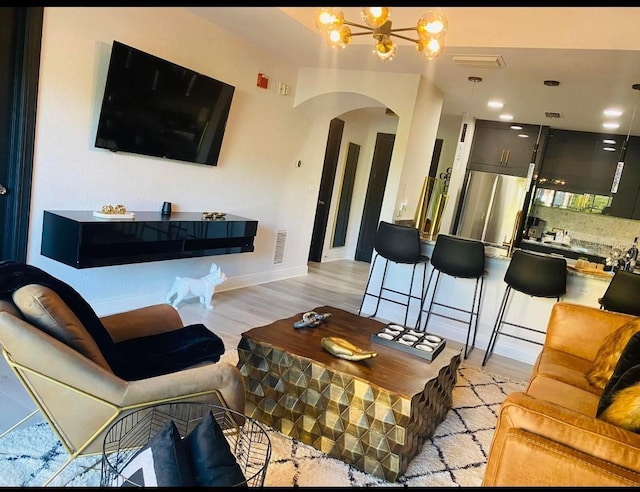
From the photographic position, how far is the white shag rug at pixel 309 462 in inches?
72.3

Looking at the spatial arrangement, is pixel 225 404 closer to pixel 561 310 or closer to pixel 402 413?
pixel 402 413

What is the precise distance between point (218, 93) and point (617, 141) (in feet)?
17.4

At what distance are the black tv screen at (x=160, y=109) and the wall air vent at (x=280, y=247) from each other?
5.00 feet

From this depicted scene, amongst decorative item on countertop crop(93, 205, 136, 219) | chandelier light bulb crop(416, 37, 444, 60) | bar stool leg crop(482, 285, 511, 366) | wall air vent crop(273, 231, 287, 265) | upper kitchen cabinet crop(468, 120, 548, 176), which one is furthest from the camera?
upper kitchen cabinet crop(468, 120, 548, 176)

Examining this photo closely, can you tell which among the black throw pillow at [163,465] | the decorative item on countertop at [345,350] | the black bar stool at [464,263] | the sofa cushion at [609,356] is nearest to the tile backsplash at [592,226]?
the black bar stool at [464,263]

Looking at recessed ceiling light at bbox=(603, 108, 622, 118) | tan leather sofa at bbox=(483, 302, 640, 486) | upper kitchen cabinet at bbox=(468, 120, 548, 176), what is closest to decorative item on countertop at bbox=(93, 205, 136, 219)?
tan leather sofa at bbox=(483, 302, 640, 486)

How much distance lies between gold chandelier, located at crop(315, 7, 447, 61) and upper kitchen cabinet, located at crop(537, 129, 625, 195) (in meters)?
4.67

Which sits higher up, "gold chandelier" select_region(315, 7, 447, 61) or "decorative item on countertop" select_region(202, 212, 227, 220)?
"gold chandelier" select_region(315, 7, 447, 61)

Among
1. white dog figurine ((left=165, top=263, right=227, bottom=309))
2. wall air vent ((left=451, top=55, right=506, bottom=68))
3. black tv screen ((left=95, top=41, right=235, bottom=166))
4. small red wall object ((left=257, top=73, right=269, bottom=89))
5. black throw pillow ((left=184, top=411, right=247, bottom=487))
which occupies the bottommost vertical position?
white dog figurine ((left=165, top=263, right=227, bottom=309))

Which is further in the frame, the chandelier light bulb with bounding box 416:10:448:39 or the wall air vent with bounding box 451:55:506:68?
the wall air vent with bounding box 451:55:506:68

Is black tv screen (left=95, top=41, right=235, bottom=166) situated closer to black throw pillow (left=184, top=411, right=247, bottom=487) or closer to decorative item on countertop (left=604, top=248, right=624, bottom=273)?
black throw pillow (left=184, top=411, right=247, bottom=487)

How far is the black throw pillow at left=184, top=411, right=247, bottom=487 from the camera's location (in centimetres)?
132

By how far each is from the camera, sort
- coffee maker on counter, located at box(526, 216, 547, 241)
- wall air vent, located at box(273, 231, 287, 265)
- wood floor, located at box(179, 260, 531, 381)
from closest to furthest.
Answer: wood floor, located at box(179, 260, 531, 381)
wall air vent, located at box(273, 231, 287, 265)
coffee maker on counter, located at box(526, 216, 547, 241)

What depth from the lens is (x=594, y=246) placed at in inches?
262
